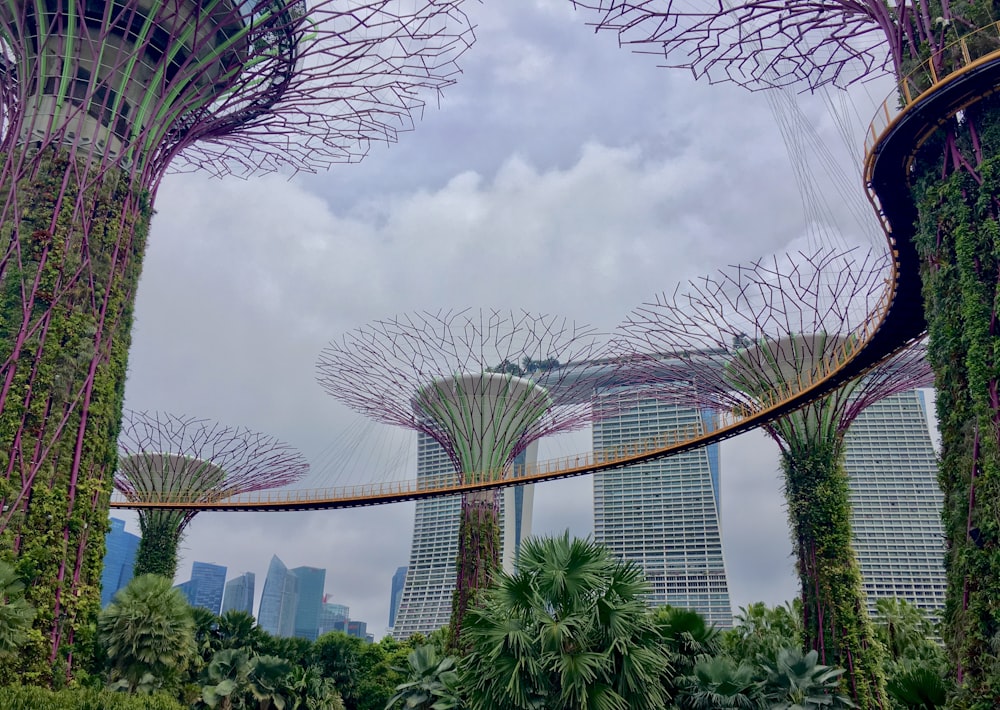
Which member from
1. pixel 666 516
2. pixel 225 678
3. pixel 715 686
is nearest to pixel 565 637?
pixel 715 686

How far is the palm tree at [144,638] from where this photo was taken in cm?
1759

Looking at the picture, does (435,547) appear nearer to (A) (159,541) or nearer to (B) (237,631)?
(A) (159,541)

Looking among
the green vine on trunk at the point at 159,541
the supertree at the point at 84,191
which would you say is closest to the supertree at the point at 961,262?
the supertree at the point at 84,191

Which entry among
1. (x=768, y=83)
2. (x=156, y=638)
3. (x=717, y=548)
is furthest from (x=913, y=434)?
(x=156, y=638)

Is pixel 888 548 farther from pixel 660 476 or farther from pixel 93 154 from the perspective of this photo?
pixel 93 154

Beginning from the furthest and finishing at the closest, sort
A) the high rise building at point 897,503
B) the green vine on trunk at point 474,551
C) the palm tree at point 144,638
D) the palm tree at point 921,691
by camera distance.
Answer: the high rise building at point 897,503
the green vine on trunk at point 474,551
the palm tree at point 144,638
the palm tree at point 921,691

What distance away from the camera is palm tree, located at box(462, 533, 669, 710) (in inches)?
480

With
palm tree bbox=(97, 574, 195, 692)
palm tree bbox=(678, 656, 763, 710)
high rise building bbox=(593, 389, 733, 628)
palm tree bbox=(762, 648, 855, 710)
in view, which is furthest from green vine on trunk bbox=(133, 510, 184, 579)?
high rise building bbox=(593, 389, 733, 628)

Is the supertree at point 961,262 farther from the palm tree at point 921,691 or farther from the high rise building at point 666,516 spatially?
the high rise building at point 666,516

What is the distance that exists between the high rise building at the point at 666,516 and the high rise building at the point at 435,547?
41.5ft

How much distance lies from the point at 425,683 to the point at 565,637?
314 inches

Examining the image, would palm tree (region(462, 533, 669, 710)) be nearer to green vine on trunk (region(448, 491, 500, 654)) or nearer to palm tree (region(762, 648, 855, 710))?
palm tree (region(762, 648, 855, 710))

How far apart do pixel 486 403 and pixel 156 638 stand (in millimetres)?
15244

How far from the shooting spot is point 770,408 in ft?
77.8
